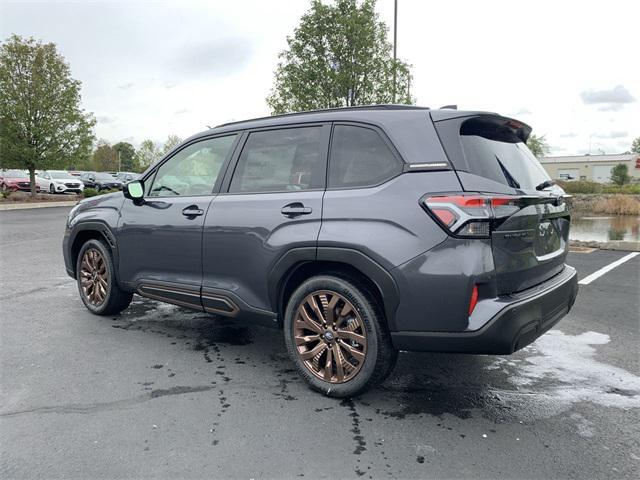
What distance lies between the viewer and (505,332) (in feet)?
9.07

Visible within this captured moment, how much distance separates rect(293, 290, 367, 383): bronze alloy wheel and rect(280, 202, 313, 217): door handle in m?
0.55

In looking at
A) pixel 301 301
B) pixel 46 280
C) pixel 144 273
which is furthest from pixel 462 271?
pixel 46 280

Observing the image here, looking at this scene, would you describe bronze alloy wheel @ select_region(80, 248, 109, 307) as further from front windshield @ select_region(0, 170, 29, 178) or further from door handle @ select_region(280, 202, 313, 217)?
front windshield @ select_region(0, 170, 29, 178)

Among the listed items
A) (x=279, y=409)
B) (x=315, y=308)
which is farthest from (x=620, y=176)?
(x=279, y=409)

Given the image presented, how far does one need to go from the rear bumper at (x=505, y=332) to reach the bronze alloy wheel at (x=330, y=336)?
0.29 m

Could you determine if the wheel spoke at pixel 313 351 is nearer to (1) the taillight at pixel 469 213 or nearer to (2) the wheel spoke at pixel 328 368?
(2) the wheel spoke at pixel 328 368

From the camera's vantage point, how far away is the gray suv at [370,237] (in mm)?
2812

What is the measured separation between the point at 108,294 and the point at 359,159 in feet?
10.2

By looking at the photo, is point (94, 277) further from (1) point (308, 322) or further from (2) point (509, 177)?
(2) point (509, 177)

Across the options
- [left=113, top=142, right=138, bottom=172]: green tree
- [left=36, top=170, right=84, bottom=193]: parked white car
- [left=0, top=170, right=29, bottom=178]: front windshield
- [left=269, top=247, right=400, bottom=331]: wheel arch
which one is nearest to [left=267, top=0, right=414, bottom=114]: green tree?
[left=269, top=247, right=400, bottom=331]: wheel arch

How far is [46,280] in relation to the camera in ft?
22.8

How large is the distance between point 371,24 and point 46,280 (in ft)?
45.4

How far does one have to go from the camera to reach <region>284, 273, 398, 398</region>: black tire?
308cm

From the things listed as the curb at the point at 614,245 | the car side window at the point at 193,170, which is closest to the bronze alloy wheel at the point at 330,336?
→ the car side window at the point at 193,170
